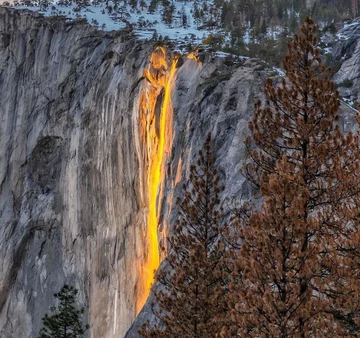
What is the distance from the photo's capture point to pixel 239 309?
803cm

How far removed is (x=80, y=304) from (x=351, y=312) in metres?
27.3

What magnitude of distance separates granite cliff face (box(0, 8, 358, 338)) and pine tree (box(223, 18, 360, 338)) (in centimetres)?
1136

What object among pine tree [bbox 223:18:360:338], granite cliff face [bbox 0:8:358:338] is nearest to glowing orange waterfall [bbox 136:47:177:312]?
granite cliff face [bbox 0:8:358:338]

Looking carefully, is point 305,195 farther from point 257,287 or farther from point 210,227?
point 210,227

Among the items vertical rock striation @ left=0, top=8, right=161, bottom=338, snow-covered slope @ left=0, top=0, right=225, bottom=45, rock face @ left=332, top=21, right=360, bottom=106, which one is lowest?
vertical rock striation @ left=0, top=8, right=161, bottom=338

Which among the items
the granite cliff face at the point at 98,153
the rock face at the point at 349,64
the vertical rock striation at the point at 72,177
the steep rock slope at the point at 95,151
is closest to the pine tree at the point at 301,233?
the steep rock slope at the point at 95,151

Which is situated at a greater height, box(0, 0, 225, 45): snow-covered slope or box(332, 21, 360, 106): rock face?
box(0, 0, 225, 45): snow-covered slope

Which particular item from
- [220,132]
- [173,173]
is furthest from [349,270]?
[173,173]

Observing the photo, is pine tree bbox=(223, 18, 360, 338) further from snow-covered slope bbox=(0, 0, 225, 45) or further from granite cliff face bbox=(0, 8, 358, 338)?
snow-covered slope bbox=(0, 0, 225, 45)

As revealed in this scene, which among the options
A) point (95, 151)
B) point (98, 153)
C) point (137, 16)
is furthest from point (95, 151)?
point (137, 16)

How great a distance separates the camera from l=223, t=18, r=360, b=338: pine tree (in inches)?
302

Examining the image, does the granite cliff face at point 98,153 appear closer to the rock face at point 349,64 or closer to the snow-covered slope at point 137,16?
the snow-covered slope at point 137,16

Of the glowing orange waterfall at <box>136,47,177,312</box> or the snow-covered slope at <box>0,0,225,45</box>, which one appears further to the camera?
the snow-covered slope at <box>0,0,225,45</box>

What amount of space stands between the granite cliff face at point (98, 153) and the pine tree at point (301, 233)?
37.3 feet
